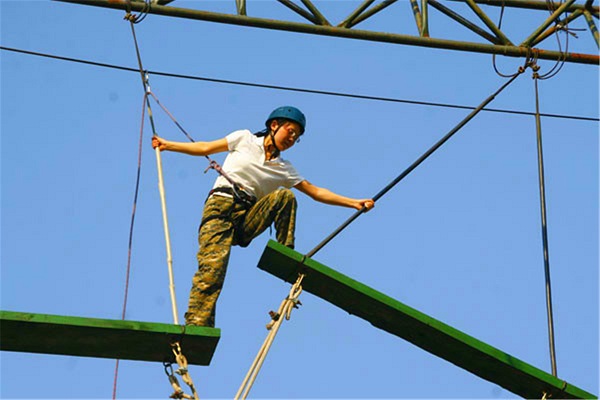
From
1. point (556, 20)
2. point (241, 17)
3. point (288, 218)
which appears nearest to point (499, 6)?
point (556, 20)

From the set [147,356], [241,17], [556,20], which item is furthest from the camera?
[556,20]

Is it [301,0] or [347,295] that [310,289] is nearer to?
[347,295]

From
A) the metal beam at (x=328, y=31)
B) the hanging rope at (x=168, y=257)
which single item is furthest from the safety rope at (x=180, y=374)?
the metal beam at (x=328, y=31)

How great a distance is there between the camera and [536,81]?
12.2 meters

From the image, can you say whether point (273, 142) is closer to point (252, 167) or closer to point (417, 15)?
point (252, 167)

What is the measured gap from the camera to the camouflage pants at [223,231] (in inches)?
407

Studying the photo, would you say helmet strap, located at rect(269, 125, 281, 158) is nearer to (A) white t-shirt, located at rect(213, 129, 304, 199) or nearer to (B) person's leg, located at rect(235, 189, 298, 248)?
(A) white t-shirt, located at rect(213, 129, 304, 199)

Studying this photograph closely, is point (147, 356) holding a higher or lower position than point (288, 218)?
lower

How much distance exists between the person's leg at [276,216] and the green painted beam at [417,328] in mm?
397

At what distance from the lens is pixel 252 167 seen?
10.8 m

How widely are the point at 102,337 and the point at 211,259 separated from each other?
3.40 feet

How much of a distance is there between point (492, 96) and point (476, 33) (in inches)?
28.7

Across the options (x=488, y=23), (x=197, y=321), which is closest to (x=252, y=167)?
(x=197, y=321)

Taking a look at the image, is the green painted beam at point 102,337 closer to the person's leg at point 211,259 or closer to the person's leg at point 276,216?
the person's leg at point 211,259
